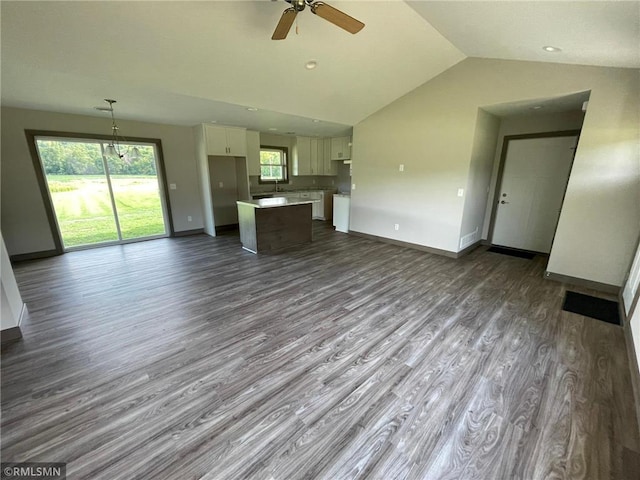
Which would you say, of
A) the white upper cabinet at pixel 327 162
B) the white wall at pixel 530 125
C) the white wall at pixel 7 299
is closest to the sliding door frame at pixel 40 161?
the white wall at pixel 7 299

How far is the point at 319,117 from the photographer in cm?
501

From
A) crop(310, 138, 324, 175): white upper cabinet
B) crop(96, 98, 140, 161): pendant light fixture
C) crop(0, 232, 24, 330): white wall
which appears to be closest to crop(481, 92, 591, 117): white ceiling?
crop(310, 138, 324, 175): white upper cabinet

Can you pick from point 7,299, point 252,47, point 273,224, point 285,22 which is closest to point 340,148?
point 273,224

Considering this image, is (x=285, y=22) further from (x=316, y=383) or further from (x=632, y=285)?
(x=632, y=285)

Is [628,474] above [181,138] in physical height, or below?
below

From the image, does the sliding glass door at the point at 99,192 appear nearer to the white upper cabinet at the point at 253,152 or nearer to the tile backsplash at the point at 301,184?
the white upper cabinet at the point at 253,152

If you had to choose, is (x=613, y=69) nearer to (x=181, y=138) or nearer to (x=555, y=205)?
(x=555, y=205)

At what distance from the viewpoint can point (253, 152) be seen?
21.1ft

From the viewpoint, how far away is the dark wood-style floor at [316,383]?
4.68 feet

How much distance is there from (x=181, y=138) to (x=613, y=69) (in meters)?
7.06

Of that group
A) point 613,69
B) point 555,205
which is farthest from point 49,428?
point 555,205

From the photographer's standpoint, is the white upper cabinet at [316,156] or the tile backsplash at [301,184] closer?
the tile backsplash at [301,184]

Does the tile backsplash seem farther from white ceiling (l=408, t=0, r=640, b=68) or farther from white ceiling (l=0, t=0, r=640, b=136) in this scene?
white ceiling (l=408, t=0, r=640, b=68)

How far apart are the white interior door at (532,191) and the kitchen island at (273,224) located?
3928 mm
